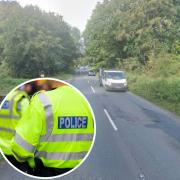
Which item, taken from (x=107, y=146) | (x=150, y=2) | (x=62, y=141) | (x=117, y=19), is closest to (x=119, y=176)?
(x=107, y=146)

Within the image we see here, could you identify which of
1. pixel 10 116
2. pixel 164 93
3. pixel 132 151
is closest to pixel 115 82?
pixel 164 93

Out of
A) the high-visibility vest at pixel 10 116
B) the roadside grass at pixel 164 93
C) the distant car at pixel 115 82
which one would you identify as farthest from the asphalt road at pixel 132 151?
the distant car at pixel 115 82

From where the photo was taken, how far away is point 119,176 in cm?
588

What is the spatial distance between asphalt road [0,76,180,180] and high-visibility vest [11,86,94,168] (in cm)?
295

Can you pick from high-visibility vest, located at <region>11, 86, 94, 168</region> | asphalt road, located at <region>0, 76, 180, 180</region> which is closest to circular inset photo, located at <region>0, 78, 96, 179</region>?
high-visibility vest, located at <region>11, 86, 94, 168</region>

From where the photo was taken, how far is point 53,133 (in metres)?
1.23

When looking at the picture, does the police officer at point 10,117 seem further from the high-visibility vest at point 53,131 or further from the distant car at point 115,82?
the distant car at point 115,82

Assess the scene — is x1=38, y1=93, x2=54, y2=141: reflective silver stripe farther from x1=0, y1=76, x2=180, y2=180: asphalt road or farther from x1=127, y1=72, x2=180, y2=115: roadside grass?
x1=127, y1=72, x2=180, y2=115: roadside grass

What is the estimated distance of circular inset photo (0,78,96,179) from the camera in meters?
1.21

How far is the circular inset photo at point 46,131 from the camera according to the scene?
1210mm

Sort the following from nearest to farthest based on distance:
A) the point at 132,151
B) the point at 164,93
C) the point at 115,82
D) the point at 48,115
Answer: the point at 48,115 < the point at 132,151 < the point at 164,93 < the point at 115,82

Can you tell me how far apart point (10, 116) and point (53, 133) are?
0.18 metres

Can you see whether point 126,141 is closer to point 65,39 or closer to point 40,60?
point 40,60

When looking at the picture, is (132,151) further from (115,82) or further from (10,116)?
(115,82)
